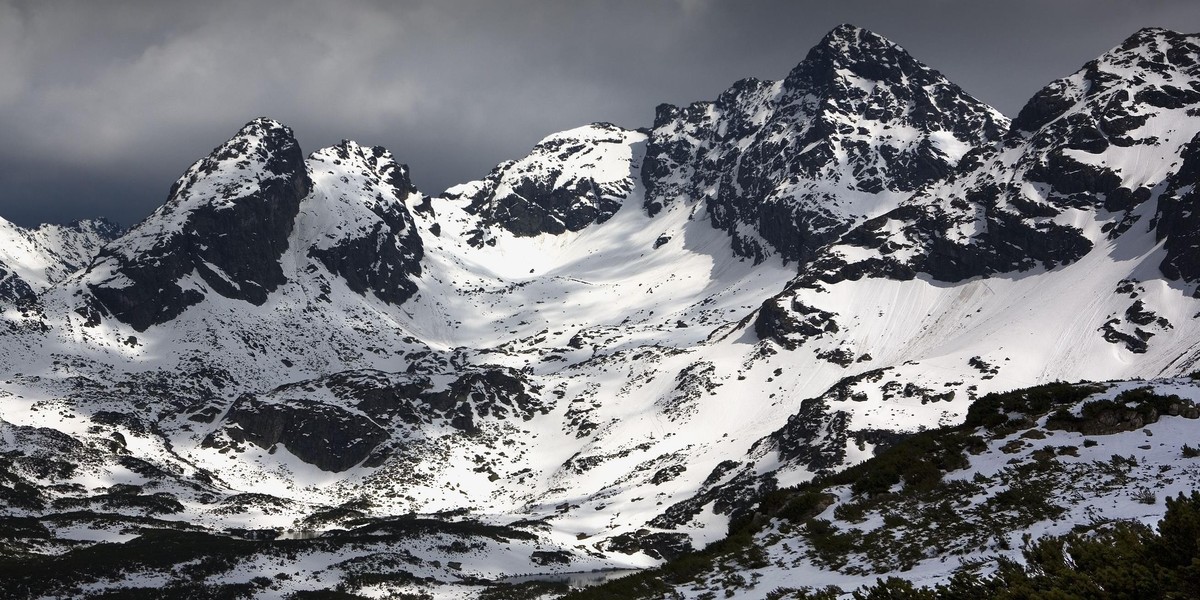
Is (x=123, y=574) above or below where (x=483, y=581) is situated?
above

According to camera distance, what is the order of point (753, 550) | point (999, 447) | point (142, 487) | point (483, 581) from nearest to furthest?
point (753, 550), point (999, 447), point (483, 581), point (142, 487)

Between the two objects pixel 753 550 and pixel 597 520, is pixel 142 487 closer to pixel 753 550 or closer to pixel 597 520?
pixel 597 520

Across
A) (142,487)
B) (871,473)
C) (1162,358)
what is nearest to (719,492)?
(1162,358)

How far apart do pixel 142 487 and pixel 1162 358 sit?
20778 centimetres

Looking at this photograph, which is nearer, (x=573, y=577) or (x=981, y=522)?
(x=981, y=522)


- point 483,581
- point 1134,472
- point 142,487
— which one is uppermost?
point 142,487

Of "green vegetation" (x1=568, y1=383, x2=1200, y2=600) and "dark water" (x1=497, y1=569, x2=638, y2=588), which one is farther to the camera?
"dark water" (x1=497, y1=569, x2=638, y2=588)

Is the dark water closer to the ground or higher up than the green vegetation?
closer to the ground

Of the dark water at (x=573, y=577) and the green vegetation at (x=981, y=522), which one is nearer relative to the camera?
the green vegetation at (x=981, y=522)

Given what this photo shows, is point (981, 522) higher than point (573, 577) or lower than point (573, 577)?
higher

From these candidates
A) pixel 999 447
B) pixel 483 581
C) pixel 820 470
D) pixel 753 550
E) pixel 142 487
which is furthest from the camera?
pixel 142 487

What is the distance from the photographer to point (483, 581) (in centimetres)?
11994

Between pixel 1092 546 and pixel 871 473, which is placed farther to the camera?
pixel 871 473

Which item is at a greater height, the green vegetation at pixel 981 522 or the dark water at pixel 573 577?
the green vegetation at pixel 981 522
